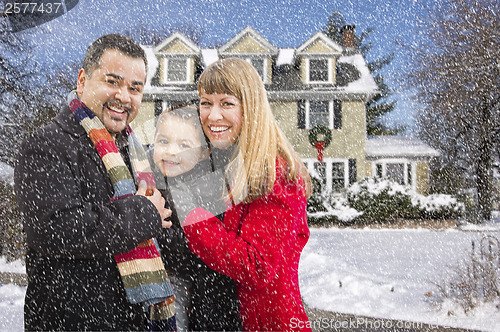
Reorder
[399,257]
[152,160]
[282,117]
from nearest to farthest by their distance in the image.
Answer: [152,160]
[399,257]
[282,117]

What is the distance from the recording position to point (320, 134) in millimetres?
15508

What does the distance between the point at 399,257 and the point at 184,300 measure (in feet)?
23.0

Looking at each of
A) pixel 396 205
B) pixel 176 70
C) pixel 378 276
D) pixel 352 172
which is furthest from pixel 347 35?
pixel 378 276

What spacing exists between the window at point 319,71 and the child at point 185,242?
48.5 ft

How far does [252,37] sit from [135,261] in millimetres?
15366

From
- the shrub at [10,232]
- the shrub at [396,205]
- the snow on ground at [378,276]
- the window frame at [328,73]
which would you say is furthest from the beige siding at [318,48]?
the shrub at [10,232]

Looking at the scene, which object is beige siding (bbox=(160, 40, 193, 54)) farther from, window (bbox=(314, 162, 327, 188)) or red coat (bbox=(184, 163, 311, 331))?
red coat (bbox=(184, 163, 311, 331))

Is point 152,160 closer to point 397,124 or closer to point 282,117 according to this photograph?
point 282,117

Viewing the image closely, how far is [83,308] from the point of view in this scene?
5.62 ft

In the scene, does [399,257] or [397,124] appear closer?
[399,257]

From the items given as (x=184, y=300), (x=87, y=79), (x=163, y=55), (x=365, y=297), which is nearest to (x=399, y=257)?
(x=365, y=297)

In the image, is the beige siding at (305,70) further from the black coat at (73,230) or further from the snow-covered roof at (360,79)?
the black coat at (73,230)

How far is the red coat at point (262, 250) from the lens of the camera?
169 cm

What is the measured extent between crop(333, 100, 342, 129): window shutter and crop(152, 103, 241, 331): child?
1422 cm
